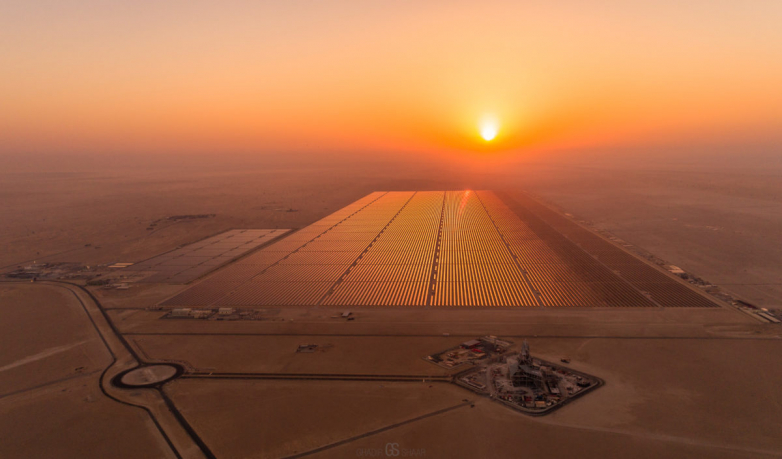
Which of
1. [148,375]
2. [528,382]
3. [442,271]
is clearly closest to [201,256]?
[442,271]

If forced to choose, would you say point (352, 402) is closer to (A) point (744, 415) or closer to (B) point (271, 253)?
(A) point (744, 415)

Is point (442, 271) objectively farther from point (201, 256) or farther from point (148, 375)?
point (201, 256)

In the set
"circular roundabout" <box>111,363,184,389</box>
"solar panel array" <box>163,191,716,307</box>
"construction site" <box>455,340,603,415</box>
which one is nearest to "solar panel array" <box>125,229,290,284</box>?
"solar panel array" <box>163,191,716,307</box>

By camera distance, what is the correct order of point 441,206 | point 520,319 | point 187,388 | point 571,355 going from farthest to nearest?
point 441,206 < point 520,319 < point 571,355 < point 187,388

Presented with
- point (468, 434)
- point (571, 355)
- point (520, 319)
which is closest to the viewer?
point (468, 434)

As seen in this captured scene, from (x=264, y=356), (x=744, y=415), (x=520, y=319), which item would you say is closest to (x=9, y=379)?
(x=264, y=356)

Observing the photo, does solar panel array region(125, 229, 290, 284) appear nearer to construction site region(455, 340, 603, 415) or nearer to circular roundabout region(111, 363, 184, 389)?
circular roundabout region(111, 363, 184, 389)
